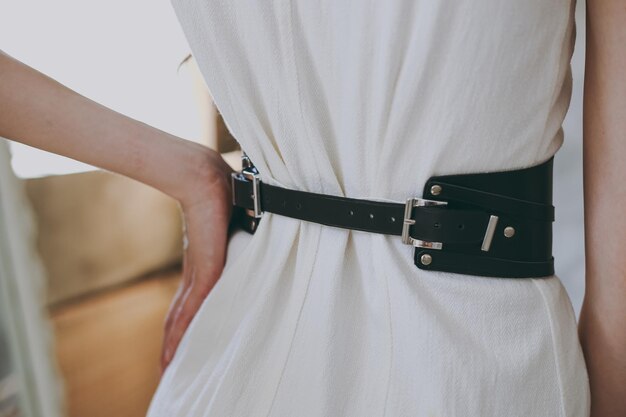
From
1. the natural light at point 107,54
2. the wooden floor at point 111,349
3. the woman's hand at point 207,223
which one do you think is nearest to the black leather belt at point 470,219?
the woman's hand at point 207,223

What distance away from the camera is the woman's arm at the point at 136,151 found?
24.7 inches

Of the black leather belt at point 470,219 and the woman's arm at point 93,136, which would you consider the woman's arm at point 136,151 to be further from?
the black leather belt at point 470,219

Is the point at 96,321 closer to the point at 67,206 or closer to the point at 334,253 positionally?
the point at 67,206

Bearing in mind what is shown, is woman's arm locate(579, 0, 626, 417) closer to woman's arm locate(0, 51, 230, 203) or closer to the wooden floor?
woman's arm locate(0, 51, 230, 203)

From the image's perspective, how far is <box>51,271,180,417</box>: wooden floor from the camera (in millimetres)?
2148

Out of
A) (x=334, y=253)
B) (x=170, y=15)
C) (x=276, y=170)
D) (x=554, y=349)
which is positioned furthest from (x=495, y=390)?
(x=170, y=15)

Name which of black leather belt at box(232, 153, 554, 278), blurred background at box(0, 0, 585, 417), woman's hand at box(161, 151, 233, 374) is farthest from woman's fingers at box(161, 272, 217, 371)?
Result: blurred background at box(0, 0, 585, 417)

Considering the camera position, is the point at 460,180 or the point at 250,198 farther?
the point at 250,198

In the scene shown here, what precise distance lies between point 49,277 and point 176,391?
67.0 inches

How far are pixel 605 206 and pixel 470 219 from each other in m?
0.14

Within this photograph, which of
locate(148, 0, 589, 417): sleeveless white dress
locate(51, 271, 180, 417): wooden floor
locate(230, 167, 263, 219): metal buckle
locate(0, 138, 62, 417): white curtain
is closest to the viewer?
locate(148, 0, 589, 417): sleeveless white dress

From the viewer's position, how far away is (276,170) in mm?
585

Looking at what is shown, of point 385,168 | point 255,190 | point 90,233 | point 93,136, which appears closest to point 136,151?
point 93,136

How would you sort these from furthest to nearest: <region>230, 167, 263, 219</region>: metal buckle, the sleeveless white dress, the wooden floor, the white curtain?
the wooden floor, the white curtain, <region>230, 167, 263, 219</region>: metal buckle, the sleeveless white dress
